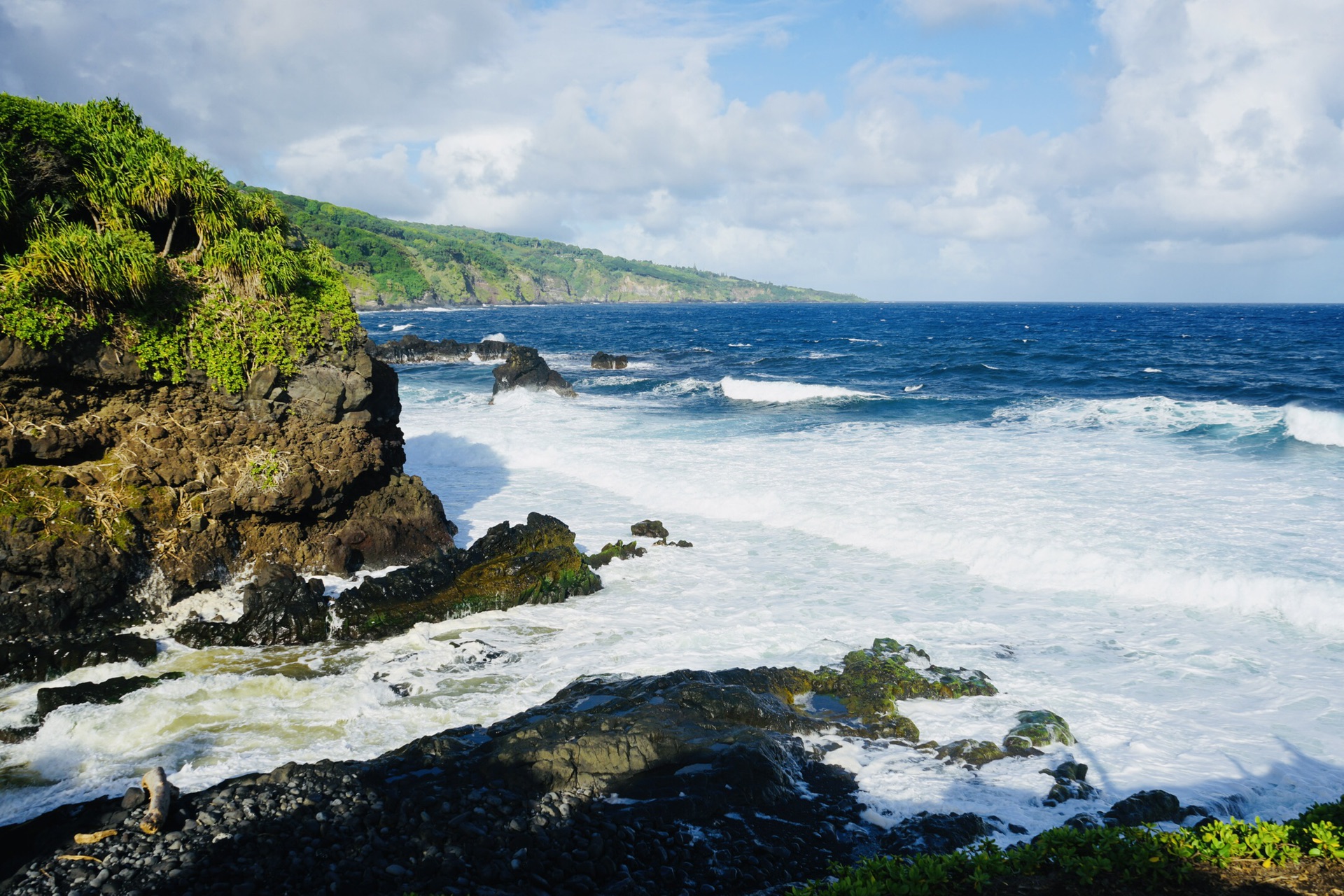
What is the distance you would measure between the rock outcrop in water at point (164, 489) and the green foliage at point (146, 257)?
1.24 ft

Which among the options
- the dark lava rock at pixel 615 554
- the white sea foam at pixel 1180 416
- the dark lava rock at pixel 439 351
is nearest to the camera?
the dark lava rock at pixel 615 554

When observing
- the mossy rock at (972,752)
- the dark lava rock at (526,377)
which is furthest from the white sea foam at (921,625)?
the dark lava rock at (526,377)

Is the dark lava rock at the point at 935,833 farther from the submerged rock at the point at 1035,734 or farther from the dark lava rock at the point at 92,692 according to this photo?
the dark lava rock at the point at 92,692

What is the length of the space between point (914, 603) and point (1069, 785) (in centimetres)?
466

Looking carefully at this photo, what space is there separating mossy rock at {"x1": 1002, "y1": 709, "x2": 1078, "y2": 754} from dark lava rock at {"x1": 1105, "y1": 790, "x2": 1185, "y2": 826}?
3.16 feet

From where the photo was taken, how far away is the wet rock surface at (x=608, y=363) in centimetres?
4740

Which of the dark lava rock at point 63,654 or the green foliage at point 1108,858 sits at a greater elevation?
the green foliage at point 1108,858

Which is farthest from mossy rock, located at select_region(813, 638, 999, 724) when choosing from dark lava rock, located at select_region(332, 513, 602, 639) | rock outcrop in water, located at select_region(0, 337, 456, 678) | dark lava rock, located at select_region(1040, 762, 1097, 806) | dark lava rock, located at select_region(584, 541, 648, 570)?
rock outcrop in water, located at select_region(0, 337, 456, 678)

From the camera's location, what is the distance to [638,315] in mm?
133125

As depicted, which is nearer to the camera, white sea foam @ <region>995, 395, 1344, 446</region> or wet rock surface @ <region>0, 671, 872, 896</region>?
wet rock surface @ <region>0, 671, 872, 896</region>

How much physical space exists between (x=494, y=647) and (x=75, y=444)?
20.7ft

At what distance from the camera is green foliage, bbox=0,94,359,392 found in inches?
372

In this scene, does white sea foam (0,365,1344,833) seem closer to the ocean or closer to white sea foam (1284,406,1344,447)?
the ocean

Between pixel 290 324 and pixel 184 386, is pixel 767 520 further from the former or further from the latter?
pixel 184 386
